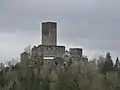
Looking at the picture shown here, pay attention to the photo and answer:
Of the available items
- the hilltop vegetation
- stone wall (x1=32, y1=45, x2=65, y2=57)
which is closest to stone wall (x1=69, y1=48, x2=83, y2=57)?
stone wall (x1=32, y1=45, x2=65, y2=57)

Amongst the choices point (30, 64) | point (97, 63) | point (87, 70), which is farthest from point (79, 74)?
point (97, 63)

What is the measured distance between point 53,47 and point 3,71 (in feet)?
117

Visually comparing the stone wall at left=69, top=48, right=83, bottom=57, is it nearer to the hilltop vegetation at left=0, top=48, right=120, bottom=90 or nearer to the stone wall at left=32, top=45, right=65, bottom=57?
the stone wall at left=32, top=45, right=65, bottom=57

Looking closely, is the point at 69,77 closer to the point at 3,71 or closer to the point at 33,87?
the point at 33,87

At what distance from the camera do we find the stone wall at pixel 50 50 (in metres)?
103

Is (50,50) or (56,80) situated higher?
(50,50)

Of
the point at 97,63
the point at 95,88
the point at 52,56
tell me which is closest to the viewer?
the point at 95,88

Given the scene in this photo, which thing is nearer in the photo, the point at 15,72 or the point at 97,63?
the point at 15,72

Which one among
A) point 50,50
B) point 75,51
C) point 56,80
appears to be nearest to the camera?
point 56,80

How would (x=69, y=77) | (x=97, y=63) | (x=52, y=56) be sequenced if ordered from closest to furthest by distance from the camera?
(x=69, y=77) < (x=97, y=63) < (x=52, y=56)

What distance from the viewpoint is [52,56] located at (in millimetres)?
104312

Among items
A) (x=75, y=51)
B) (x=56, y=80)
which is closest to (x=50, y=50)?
(x=75, y=51)

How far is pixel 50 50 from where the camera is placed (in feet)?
340

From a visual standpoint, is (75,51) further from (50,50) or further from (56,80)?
(56,80)
